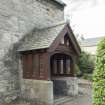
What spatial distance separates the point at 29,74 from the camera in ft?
31.3

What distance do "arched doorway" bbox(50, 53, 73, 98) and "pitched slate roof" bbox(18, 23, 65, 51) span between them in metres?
2.02

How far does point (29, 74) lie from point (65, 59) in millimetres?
2774

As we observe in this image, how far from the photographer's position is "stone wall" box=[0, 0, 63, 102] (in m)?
9.18

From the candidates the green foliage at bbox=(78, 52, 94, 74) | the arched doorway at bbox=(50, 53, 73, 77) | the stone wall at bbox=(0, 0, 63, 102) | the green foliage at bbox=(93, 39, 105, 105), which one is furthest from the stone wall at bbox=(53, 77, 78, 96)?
the green foliage at bbox=(78, 52, 94, 74)

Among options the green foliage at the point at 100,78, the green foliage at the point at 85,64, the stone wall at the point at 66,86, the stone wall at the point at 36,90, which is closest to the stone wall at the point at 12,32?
the stone wall at the point at 36,90

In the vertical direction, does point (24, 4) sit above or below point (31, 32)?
above

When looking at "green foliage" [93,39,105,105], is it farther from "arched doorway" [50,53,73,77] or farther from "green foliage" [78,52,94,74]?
"green foliage" [78,52,94,74]

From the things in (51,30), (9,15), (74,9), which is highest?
(74,9)

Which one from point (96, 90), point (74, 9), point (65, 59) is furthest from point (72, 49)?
point (74, 9)

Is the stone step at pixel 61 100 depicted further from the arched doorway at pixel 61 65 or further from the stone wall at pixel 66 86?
the arched doorway at pixel 61 65

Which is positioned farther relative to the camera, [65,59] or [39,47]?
[65,59]

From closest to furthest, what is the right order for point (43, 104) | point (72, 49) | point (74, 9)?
point (43, 104) → point (72, 49) → point (74, 9)

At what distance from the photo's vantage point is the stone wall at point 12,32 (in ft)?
30.1

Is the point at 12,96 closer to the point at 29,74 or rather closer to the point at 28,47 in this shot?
the point at 29,74
